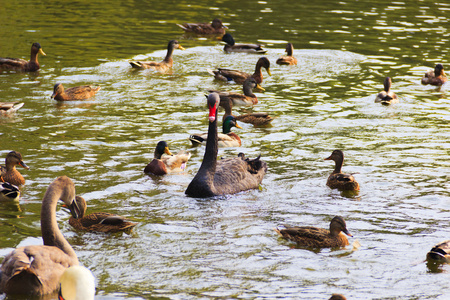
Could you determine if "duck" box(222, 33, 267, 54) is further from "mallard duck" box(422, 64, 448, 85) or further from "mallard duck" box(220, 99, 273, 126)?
"mallard duck" box(220, 99, 273, 126)

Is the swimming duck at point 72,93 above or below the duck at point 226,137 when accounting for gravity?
above

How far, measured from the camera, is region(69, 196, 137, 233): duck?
9289 millimetres

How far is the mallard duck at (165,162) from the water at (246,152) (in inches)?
8.0

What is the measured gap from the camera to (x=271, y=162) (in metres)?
13.4

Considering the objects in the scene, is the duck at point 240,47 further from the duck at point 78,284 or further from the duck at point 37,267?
the duck at point 78,284

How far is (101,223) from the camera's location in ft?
30.8

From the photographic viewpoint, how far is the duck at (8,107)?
15.3 meters

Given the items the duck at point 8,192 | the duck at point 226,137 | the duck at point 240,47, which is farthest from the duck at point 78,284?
the duck at point 240,47

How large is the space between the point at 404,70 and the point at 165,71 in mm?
8182

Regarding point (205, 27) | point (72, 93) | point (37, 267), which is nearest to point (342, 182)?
point (37, 267)

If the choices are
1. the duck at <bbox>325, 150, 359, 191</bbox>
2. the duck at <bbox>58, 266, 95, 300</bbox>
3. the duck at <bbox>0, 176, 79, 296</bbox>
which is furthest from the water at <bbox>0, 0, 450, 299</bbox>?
the duck at <bbox>58, 266, 95, 300</bbox>

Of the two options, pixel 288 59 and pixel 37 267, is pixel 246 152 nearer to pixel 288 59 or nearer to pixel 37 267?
pixel 37 267

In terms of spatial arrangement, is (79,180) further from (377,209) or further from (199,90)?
(199,90)

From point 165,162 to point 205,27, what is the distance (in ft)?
52.2
